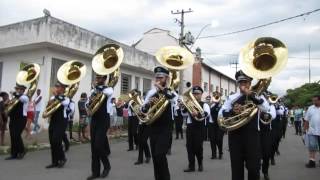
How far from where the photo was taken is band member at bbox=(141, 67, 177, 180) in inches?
263

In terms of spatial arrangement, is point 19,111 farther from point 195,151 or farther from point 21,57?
point 21,57

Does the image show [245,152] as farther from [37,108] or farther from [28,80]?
[37,108]

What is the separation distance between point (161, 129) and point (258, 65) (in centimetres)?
181

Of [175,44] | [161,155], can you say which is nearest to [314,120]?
[161,155]

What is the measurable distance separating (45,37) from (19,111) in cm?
790

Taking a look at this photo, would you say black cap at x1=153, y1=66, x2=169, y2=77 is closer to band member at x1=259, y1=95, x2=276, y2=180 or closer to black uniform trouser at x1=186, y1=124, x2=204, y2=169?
band member at x1=259, y1=95, x2=276, y2=180

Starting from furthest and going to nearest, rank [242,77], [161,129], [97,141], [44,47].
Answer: [44,47] < [97,141] < [161,129] < [242,77]

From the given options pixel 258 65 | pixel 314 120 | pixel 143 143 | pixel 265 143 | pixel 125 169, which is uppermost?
pixel 258 65

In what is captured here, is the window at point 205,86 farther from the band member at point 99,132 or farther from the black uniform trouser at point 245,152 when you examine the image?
the black uniform trouser at point 245,152

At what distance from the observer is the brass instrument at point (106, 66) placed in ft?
26.4

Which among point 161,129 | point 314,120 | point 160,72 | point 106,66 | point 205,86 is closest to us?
point 161,129

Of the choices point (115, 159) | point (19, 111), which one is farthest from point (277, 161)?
point (19, 111)

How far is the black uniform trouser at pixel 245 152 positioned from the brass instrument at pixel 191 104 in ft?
10.7

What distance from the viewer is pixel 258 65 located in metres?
6.13
